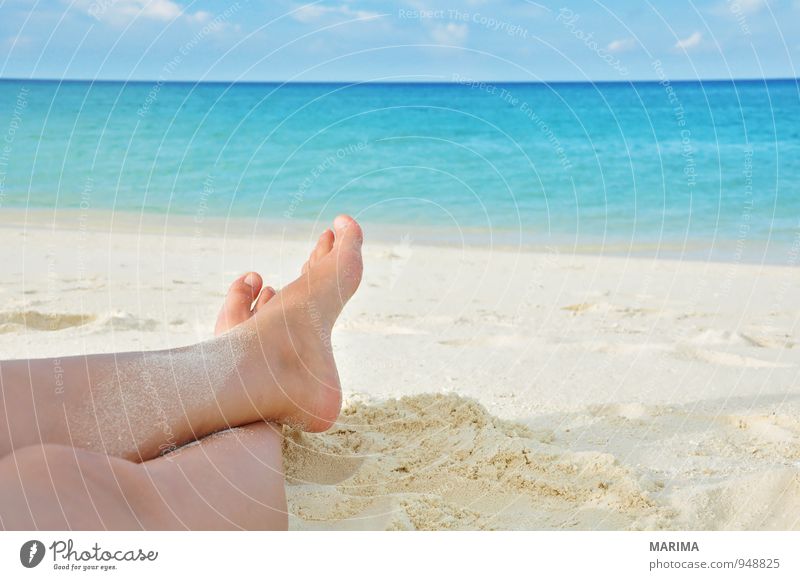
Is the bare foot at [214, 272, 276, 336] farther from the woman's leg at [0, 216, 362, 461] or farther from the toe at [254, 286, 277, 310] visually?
the woman's leg at [0, 216, 362, 461]

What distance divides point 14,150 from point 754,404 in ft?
30.4

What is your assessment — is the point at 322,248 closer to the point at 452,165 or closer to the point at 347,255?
the point at 347,255

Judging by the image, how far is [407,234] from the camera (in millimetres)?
5195

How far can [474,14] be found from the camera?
1008 centimetres

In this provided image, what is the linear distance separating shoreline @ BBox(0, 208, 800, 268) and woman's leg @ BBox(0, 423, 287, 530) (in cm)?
343

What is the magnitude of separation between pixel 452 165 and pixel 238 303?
256 inches

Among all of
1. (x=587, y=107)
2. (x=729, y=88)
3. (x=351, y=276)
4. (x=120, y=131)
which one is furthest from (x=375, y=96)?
(x=351, y=276)

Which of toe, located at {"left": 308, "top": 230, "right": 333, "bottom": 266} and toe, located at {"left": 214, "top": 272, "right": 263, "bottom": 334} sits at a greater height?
toe, located at {"left": 308, "top": 230, "right": 333, "bottom": 266}

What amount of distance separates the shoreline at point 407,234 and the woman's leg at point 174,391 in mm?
3047

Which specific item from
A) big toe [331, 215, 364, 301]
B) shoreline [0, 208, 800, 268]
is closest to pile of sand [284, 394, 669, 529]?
big toe [331, 215, 364, 301]

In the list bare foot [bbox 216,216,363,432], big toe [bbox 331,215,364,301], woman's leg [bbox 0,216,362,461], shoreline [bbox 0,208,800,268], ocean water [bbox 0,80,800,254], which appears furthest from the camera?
ocean water [bbox 0,80,800,254]

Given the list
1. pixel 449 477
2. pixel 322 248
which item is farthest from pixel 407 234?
pixel 449 477

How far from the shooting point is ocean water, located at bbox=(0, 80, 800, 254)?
5.89 m
